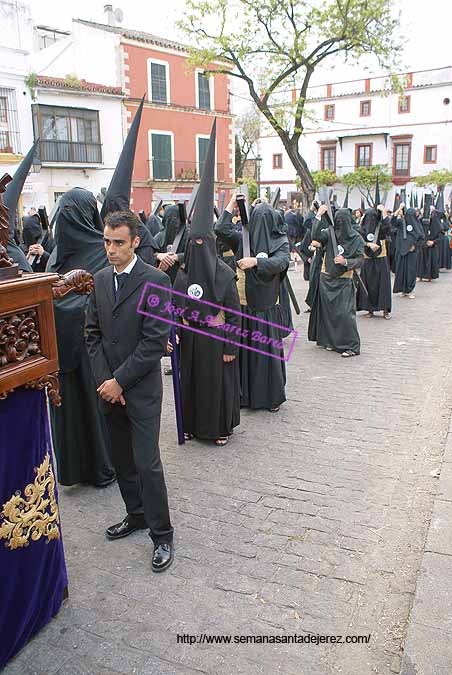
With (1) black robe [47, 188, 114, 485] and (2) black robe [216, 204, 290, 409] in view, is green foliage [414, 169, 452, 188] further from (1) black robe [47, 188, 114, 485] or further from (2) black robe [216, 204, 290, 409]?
(1) black robe [47, 188, 114, 485]

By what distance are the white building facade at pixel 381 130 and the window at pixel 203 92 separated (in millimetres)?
10886

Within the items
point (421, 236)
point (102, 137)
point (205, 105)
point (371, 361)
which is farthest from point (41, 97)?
point (371, 361)

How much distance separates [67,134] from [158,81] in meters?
6.38

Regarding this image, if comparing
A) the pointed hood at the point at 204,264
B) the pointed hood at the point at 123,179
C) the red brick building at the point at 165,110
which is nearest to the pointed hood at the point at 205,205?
the pointed hood at the point at 204,264

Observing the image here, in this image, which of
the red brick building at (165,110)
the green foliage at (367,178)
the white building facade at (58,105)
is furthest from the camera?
the green foliage at (367,178)

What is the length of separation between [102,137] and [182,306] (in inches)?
897

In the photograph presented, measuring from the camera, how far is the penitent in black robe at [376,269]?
10.7 meters

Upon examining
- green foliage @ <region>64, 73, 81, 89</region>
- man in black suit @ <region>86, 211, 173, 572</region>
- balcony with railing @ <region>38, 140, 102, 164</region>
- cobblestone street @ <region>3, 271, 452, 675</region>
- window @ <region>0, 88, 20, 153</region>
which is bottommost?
A: cobblestone street @ <region>3, 271, 452, 675</region>

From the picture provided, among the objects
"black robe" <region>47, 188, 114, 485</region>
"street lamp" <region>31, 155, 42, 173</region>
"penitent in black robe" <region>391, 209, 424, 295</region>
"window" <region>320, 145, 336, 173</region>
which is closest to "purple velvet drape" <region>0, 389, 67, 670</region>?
"black robe" <region>47, 188, 114, 485</region>

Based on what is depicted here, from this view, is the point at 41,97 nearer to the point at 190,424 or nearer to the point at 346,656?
the point at 190,424

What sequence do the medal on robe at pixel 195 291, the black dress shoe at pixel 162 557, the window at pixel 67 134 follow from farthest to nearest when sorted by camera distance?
1. the window at pixel 67 134
2. the medal on robe at pixel 195 291
3. the black dress shoe at pixel 162 557

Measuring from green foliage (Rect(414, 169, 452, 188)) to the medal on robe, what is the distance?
37717 millimetres

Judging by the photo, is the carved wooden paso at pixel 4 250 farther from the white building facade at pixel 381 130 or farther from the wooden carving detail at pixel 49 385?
the white building facade at pixel 381 130

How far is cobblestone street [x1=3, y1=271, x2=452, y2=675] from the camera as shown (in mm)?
2766
